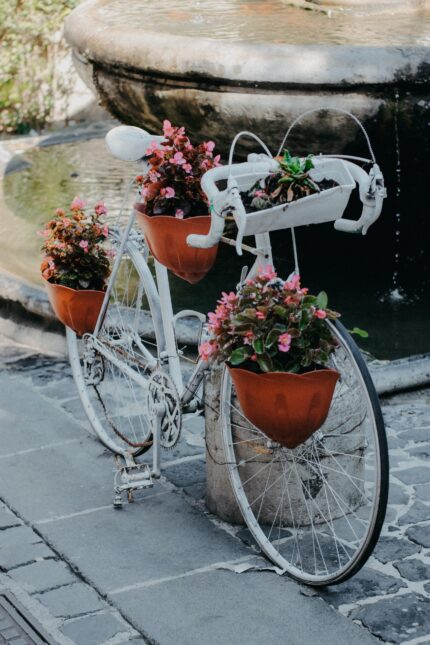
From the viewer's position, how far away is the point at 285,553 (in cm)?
409

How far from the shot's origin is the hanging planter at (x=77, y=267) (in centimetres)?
484

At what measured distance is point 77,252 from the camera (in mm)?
4848

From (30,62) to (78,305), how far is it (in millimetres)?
7364

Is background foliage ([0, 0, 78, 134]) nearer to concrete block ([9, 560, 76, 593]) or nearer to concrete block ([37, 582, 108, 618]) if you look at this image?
concrete block ([9, 560, 76, 593])

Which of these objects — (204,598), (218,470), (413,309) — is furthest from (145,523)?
A: (413,309)

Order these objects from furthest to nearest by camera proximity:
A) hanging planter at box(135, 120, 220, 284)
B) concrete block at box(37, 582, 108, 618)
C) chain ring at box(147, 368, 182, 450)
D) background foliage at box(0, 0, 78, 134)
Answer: background foliage at box(0, 0, 78, 134) < chain ring at box(147, 368, 182, 450) < hanging planter at box(135, 120, 220, 284) < concrete block at box(37, 582, 108, 618)

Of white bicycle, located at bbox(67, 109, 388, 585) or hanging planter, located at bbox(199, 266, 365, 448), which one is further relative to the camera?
white bicycle, located at bbox(67, 109, 388, 585)

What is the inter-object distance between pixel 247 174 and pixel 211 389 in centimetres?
85

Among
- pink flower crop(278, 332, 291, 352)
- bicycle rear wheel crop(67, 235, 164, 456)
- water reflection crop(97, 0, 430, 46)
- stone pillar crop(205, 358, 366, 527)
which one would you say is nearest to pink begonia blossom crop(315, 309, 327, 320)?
pink flower crop(278, 332, 291, 352)

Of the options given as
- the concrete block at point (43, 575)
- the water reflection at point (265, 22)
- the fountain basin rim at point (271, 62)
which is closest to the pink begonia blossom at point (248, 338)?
the concrete block at point (43, 575)

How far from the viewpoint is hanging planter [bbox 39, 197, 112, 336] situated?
4.84 m

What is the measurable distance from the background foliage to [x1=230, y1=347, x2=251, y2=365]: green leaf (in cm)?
842

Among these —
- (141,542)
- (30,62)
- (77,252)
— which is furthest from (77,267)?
(30,62)

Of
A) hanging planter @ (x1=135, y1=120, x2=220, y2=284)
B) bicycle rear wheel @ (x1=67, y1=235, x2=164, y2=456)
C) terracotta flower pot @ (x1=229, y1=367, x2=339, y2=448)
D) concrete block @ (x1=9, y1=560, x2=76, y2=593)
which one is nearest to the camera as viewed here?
terracotta flower pot @ (x1=229, y1=367, x2=339, y2=448)
